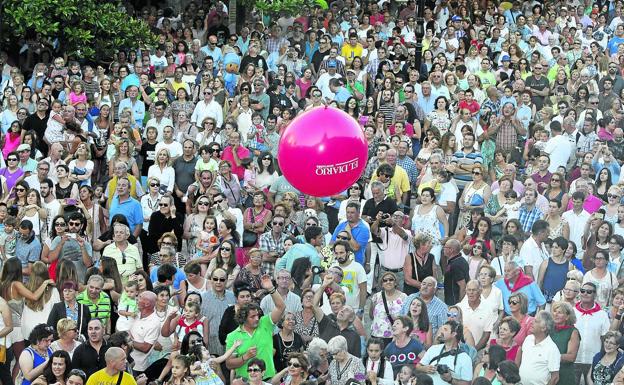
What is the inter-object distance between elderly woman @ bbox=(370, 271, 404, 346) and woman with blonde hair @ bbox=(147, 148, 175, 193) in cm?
426

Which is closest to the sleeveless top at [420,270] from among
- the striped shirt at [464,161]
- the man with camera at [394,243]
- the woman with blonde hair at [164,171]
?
the man with camera at [394,243]

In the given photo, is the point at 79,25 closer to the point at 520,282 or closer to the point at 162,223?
the point at 162,223

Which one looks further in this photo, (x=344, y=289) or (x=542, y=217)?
(x=542, y=217)

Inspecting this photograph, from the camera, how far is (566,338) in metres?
13.1

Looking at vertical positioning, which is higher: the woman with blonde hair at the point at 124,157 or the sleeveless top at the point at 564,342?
the sleeveless top at the point at 564,342

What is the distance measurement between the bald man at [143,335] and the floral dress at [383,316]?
206 cm

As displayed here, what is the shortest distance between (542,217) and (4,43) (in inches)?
389

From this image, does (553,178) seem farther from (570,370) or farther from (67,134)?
(67,134)

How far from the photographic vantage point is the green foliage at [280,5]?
80.0ft

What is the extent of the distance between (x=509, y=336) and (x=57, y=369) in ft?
12.8

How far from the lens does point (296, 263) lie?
14609 millimetres

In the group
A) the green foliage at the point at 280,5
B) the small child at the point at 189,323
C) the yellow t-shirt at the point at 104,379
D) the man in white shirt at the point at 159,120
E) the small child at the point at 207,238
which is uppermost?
the yellow t-shirt at the point at 104,379

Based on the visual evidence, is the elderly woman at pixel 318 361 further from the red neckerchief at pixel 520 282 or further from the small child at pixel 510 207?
the small child at pixel 510 207

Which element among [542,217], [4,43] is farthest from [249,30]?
[542,217]
